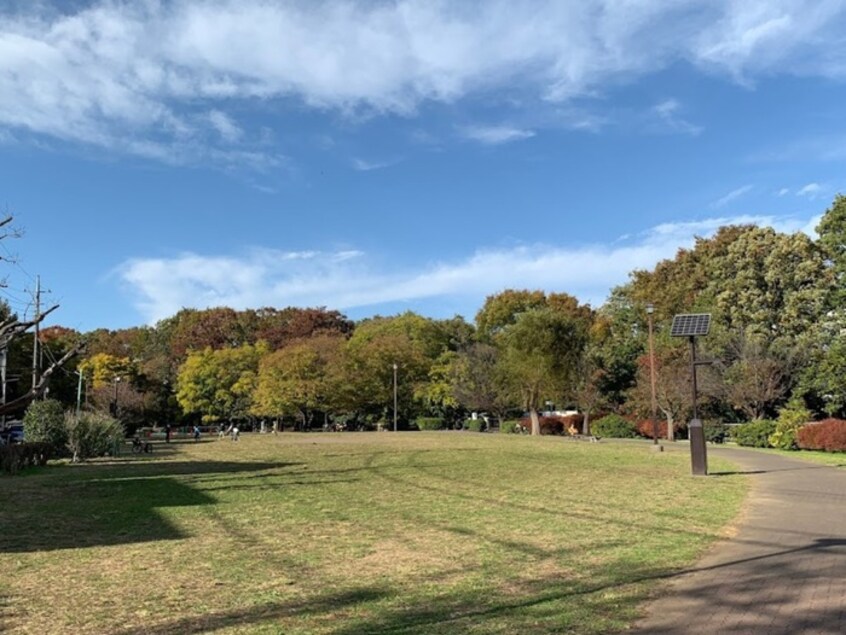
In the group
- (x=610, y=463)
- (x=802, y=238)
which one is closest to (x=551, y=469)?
(x=610, y=463)

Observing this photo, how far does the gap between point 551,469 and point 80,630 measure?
15.6m

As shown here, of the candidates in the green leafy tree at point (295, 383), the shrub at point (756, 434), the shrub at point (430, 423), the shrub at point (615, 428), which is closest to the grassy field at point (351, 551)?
the shrub at point (756, 434)

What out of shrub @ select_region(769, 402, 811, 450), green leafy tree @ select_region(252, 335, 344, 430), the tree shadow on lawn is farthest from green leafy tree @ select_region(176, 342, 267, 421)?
shrub @ select_region(769, 402, 811, 450)

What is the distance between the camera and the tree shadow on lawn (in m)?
9.32

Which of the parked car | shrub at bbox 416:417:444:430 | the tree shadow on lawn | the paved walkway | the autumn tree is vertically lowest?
shrub at bbox 416:417:444:430

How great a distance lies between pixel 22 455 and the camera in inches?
842

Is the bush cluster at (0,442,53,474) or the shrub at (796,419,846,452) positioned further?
the shrub at (796,419,846,452)

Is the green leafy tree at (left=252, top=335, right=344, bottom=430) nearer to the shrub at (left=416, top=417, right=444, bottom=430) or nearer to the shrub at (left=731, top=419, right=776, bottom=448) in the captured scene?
the shrub at (left=416, top=417, right=444, bottom=430)

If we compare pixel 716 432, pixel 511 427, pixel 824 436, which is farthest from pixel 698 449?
Answer: pixel 511 427

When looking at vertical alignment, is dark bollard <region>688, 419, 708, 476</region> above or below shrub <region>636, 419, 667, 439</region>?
above

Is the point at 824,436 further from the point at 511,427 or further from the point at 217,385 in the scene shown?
the point at 217,385

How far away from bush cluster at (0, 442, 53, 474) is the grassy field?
421 cm

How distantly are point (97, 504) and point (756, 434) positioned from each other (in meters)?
25.5

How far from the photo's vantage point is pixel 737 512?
34.6 ft
